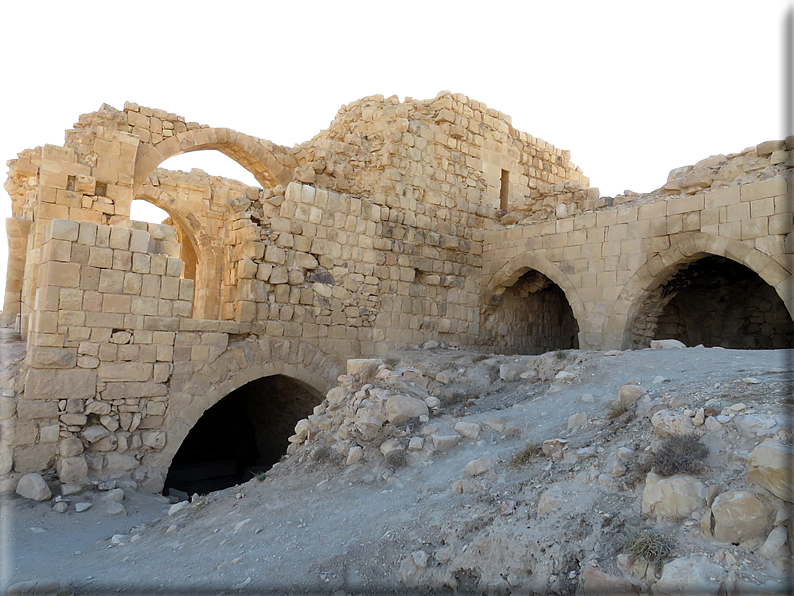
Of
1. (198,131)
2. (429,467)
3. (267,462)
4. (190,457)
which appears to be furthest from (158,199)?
(429,467)

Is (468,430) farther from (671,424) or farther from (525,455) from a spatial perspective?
(671,424)

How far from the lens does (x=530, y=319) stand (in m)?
11.4

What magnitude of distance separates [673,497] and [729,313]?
9.35m

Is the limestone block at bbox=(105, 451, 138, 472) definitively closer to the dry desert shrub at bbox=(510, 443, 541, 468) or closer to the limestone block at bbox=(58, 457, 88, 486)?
the limestone block at bbox=(58, 457, 88, 486)

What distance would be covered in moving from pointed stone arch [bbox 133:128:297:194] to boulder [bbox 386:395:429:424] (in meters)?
6.52

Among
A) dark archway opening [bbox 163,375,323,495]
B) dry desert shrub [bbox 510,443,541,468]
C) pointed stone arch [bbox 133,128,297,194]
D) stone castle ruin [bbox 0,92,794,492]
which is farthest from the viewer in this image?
pointed stone arch [bbox 133,128,297,194]

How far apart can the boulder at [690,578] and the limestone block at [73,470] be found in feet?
18.0

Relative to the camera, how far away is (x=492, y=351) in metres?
10.5

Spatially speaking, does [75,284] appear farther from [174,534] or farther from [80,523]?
[174,534]

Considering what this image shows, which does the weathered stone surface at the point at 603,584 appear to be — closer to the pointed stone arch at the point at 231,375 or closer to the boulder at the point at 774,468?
the boulder at the point at 774,468

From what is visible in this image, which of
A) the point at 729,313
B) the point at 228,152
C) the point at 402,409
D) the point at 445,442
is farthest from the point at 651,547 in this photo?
the point at 228,152

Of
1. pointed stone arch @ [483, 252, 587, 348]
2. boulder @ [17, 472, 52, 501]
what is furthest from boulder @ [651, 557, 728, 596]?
pointed stone arch @ [483, 252, 587, 348]

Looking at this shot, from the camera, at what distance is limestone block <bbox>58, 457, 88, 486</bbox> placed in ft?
17.8

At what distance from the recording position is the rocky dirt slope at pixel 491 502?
2.34 meters
